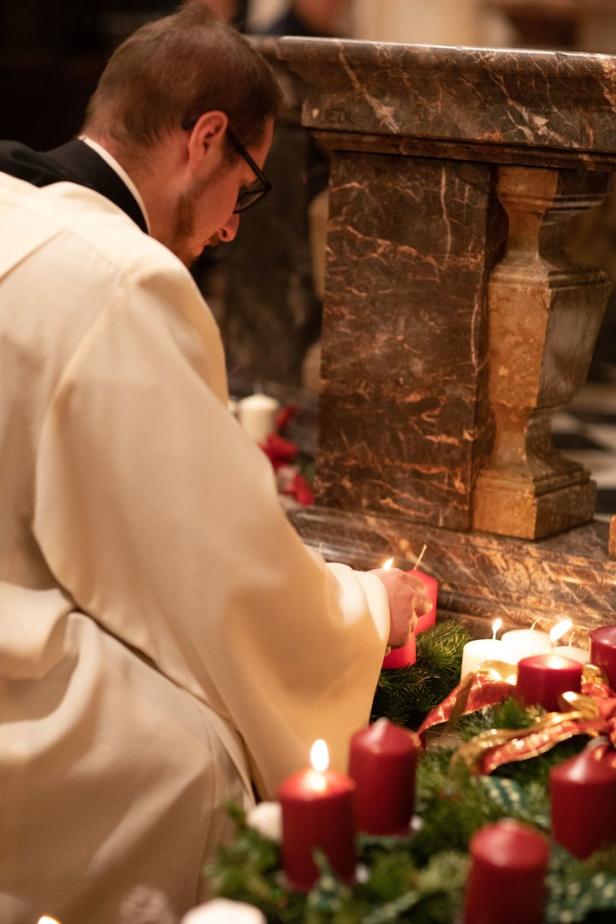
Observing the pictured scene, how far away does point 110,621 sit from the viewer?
7.78 ft

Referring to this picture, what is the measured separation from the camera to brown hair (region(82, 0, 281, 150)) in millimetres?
2555

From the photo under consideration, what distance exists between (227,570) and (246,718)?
0.26 meters

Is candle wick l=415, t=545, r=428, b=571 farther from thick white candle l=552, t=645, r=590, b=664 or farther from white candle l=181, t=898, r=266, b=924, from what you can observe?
white candle l=181, t=898, r=266, b=924

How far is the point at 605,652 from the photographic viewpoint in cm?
275

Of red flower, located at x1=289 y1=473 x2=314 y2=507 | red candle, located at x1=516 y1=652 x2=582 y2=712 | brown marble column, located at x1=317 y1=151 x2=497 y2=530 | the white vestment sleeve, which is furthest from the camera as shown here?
red flower, located at x1=289 y1=473 x2=314 y2=507

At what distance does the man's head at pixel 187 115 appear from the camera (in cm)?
256

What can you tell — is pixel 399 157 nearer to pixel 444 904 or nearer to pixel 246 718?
pixel 246 718

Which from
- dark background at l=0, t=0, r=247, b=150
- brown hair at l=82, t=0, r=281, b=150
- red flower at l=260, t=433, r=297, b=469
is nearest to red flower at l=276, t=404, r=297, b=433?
red flower at l=260, t=433, r=297, b=469

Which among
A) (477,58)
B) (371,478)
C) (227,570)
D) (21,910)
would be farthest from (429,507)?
(21,910)

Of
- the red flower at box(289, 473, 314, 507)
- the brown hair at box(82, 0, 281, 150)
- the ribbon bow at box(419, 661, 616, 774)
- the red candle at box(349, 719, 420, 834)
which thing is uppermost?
the brown hair at box(82, 0, 281, 150)

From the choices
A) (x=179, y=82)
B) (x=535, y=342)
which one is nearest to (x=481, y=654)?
(x=535, y=342)

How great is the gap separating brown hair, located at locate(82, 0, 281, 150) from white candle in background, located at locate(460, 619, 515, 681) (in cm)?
106

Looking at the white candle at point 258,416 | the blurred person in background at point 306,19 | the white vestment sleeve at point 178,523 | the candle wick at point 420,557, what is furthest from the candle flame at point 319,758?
the blurred person in background at point 306,19

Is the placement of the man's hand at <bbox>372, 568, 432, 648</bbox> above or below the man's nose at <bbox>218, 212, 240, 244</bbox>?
below
